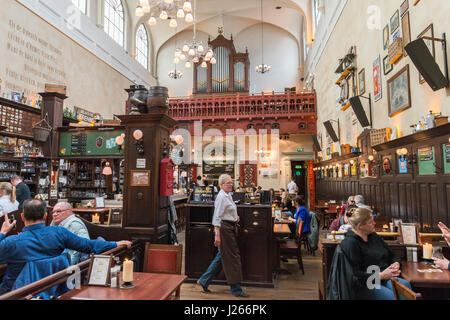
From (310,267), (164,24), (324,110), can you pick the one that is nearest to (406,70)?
(310,267)

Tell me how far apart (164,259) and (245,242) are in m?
1.84

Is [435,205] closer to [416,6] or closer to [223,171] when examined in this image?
[416,6]

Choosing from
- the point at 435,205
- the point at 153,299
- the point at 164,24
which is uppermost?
the point at 164,24

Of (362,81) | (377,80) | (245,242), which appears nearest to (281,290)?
(245,242)

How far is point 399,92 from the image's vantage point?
546 cm

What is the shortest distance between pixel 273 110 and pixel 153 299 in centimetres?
1252

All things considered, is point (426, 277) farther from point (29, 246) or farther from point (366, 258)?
point (29, 246)

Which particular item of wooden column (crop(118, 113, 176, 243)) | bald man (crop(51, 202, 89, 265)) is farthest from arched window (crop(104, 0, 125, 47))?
bald man (crop(51, 202, 89, 265))

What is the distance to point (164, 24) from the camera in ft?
55.2

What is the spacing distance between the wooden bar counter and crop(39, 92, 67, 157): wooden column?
5918 mm

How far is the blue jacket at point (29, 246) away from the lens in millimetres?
2080

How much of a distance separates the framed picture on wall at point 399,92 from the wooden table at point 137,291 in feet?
16.6

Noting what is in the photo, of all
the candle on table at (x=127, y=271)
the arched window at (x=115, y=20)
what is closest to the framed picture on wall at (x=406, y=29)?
the candle on table at (x=127, y=271)

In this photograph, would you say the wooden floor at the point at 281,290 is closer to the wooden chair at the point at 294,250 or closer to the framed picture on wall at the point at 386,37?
the wooden chair at the point at 294,250
